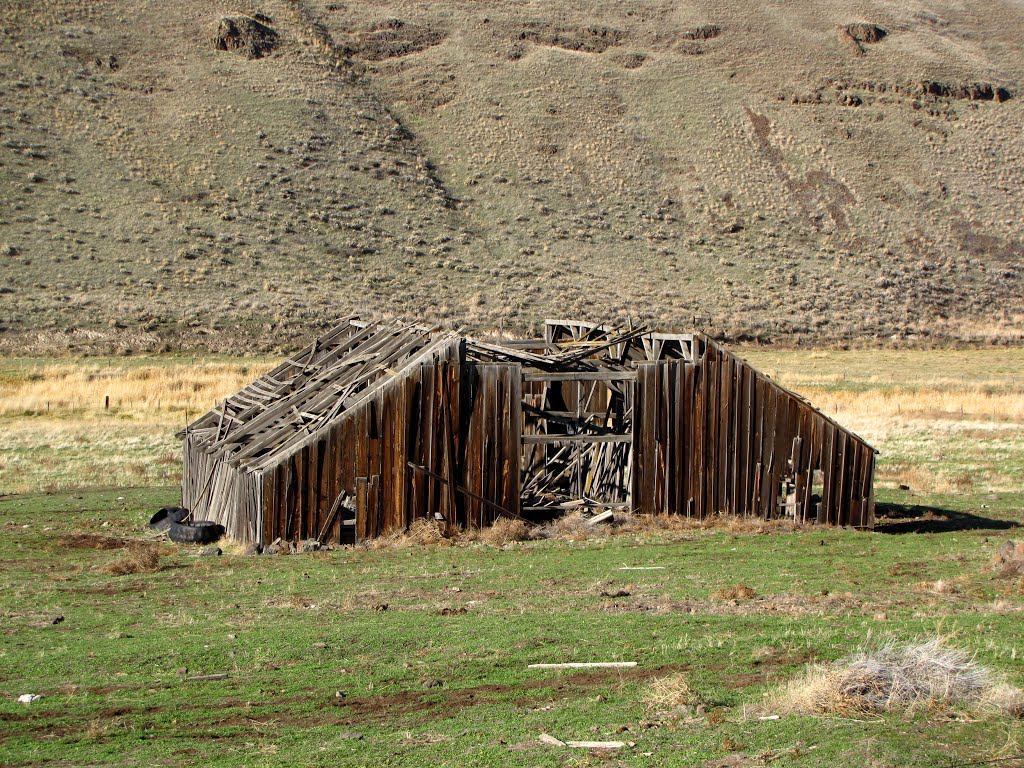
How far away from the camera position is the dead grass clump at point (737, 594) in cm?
1574

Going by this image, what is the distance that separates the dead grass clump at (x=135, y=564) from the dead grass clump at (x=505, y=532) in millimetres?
5540

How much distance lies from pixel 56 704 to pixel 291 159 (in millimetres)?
73129

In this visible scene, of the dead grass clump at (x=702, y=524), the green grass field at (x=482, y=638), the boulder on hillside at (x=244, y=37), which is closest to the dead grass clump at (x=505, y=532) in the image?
the green grass field at (x=482, y=638)

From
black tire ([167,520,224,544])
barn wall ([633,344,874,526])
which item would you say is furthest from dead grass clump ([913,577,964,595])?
black tire ([167,520,224,544])

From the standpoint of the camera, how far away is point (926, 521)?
23.7m

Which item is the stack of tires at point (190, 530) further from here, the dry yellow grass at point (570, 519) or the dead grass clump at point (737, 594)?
the dead grass clump at point (737, 594)

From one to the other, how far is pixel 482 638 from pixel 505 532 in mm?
8114

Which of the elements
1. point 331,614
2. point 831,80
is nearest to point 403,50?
Result: point 831,80

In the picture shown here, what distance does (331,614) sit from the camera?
15180mm

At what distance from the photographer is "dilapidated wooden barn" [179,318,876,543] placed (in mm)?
21250

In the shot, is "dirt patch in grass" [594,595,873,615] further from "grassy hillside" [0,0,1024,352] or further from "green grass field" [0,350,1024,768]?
"grassy hillside" [0,0,1024,352]

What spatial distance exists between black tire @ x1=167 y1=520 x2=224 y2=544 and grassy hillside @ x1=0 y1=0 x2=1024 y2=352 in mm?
33707

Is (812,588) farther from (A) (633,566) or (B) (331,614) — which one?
(B) (331,614)

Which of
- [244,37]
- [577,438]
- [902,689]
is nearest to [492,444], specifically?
[577,438]
